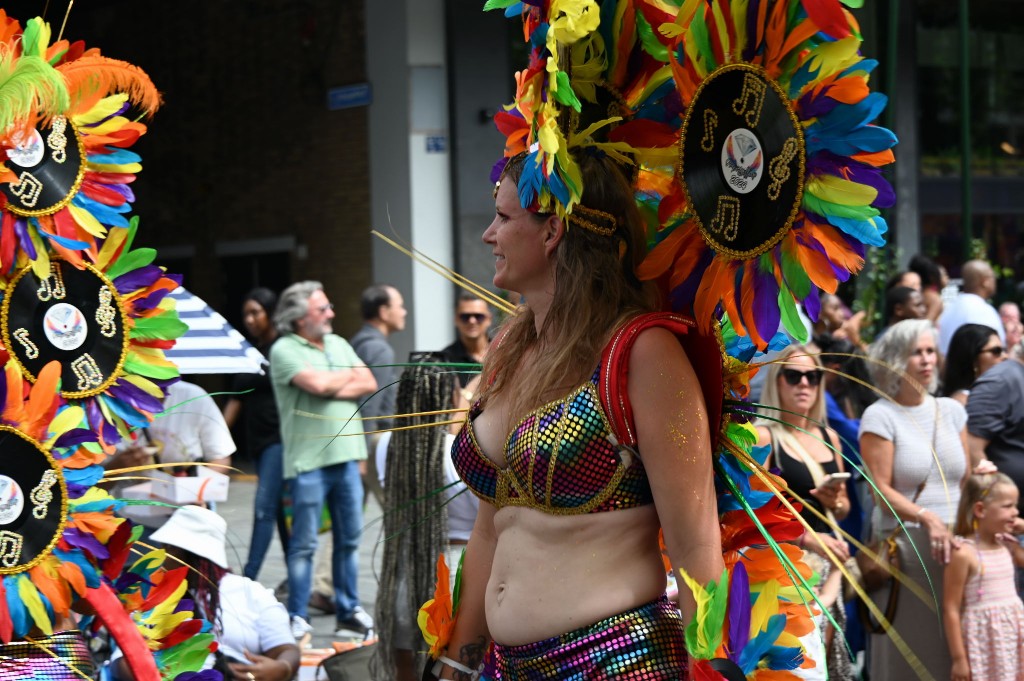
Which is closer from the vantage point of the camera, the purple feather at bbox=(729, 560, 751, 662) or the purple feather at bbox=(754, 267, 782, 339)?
the purple feather at bbox=(729, 560, 751, 662)

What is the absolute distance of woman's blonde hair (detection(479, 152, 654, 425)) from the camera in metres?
2.53

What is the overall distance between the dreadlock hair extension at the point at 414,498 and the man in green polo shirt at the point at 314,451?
235 centimetres

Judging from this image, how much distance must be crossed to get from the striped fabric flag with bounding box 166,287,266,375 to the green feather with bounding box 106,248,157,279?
80.9 inches

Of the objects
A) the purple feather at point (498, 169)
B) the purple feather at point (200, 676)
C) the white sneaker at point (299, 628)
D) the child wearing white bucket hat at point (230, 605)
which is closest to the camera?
the purple feather at point (498, 169)

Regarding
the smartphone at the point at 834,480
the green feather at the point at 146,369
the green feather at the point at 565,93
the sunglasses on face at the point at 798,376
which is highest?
the green feather at the point at 565,93

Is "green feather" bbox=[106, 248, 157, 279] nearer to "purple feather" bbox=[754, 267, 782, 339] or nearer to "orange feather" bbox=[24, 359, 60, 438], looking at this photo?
"orange feather" bbox=[24, 359, 60, 438]

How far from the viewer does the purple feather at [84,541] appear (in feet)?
11.3

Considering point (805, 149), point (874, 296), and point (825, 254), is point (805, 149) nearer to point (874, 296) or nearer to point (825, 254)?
point (825, 254)

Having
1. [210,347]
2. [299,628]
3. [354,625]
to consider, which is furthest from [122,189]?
[354,625]

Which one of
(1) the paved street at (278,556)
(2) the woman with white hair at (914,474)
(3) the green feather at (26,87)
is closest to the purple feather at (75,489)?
(3) the green feather at (26,87)

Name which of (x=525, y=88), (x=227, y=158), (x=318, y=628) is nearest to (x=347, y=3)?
(x=227, y=158)

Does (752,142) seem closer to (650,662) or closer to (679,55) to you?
(679,55)

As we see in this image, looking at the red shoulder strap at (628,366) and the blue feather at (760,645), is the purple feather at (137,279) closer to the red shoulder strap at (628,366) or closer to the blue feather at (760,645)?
the red shoulder strap at (628,366)

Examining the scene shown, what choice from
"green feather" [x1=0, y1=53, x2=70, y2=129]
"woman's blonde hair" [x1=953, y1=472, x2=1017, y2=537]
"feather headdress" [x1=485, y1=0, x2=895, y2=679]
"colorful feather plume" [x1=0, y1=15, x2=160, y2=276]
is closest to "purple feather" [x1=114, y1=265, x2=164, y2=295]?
"colorful feather plume" [x1=0, y1=15, x2=160, y2=276]
